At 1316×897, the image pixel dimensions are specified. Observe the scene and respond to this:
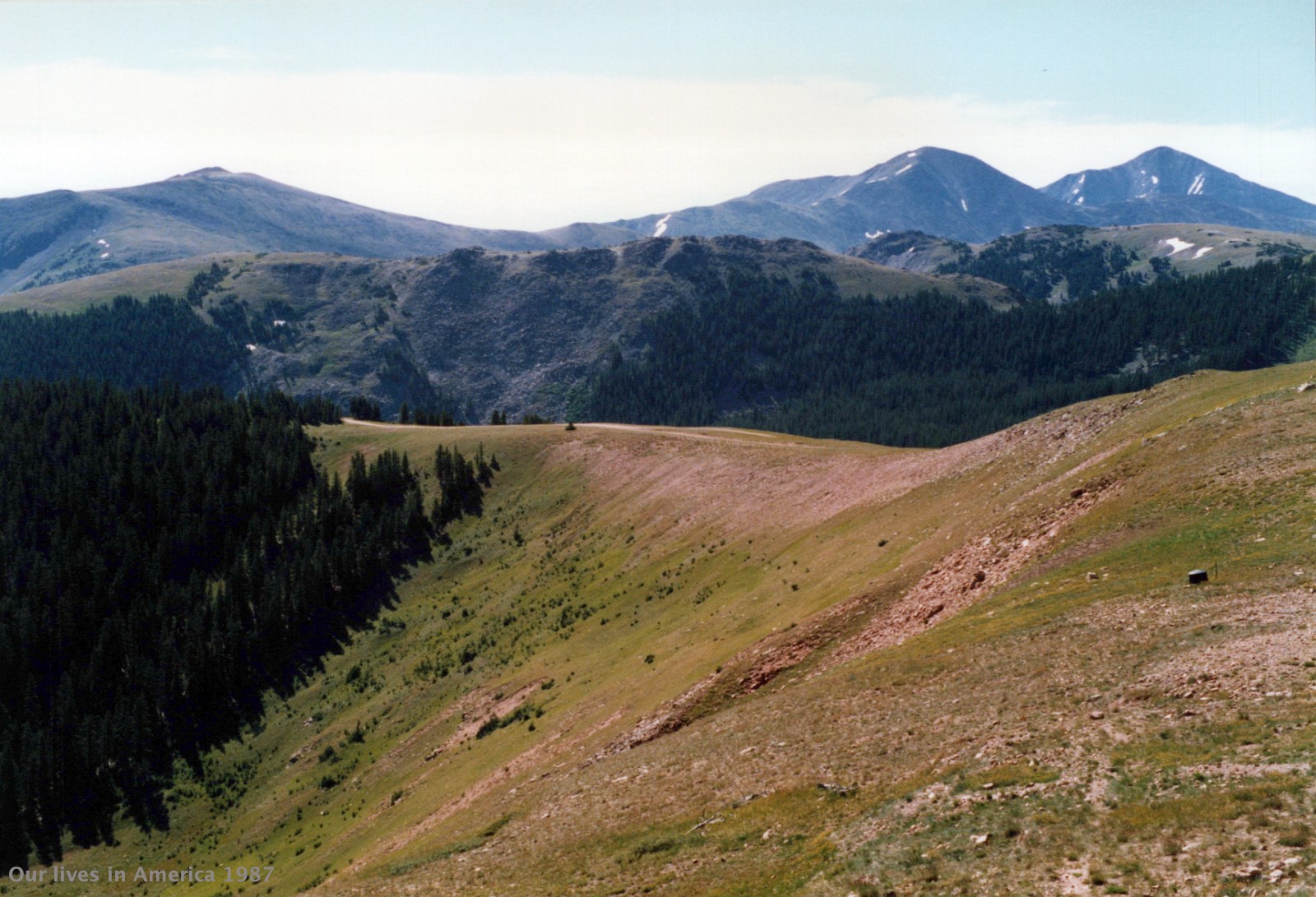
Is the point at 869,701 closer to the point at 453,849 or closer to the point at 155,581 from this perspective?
the point at 453,849

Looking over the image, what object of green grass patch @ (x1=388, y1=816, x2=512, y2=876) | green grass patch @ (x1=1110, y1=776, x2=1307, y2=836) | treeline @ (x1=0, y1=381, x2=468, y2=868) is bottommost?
treeline @ (x1=0, y1=381, x2=468, y2=868)

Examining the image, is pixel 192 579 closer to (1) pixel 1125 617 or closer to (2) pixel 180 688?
(2) pixel 180 688

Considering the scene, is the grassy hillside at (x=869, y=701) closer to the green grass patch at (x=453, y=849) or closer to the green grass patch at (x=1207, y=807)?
the green grass patch at (x=1207, y=807)

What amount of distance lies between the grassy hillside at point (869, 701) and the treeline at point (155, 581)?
Result: 33.2 feet

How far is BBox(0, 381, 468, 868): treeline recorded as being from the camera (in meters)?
82.3

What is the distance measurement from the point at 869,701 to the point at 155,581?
121 meters

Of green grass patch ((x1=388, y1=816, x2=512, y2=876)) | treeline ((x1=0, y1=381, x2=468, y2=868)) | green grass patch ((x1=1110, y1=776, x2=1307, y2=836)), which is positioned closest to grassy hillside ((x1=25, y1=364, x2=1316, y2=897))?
green grass patch ((x1=1110, y1=776, x2=1307, y2=836))

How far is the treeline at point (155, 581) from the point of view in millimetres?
82312

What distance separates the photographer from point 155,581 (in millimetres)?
117688

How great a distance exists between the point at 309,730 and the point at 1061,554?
6880 cm

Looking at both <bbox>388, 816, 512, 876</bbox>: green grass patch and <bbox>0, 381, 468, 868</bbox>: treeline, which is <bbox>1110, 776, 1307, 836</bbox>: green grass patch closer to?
<bbox>388, 816, 512, 876</bbox>: green grass patch

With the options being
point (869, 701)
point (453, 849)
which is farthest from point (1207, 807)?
point (453, 849)

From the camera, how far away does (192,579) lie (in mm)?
114000

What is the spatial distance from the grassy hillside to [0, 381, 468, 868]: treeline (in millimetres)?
10121
